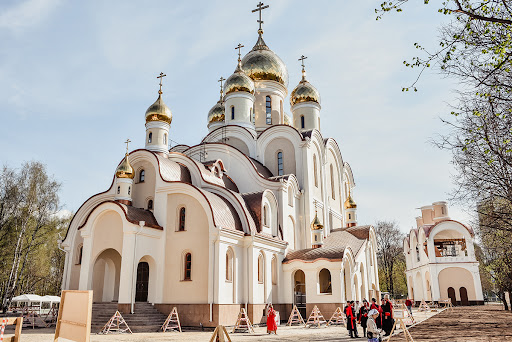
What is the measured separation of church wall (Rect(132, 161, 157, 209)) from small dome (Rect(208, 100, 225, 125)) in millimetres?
11418

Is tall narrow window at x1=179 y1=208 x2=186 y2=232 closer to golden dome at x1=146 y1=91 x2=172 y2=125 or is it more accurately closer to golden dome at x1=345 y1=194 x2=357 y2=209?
golden dome at x1=146 y1=91 x2=172 y2=125

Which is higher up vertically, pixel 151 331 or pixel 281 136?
pixel 281 136

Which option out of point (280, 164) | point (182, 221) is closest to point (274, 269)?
point (182, 221)

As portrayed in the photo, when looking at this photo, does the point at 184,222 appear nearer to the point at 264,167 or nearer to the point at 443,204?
the point at 264,167

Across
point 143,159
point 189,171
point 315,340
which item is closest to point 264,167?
point 189,171

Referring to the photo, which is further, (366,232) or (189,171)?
(366,232)

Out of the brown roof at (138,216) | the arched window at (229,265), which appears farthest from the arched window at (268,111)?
the arched window at (229,265)

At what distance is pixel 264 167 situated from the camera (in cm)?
2353

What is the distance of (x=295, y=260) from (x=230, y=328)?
5.05m

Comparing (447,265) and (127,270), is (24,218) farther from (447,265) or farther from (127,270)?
(447,265)

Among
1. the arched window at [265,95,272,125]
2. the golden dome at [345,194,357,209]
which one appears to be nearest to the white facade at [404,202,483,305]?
the golden dome at [345,194,357,209]

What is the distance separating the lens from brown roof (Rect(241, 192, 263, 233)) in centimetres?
1836


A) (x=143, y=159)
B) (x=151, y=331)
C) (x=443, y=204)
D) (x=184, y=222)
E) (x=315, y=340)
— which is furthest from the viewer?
(x=443, y=204)

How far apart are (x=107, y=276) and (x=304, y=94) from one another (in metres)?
16.7
